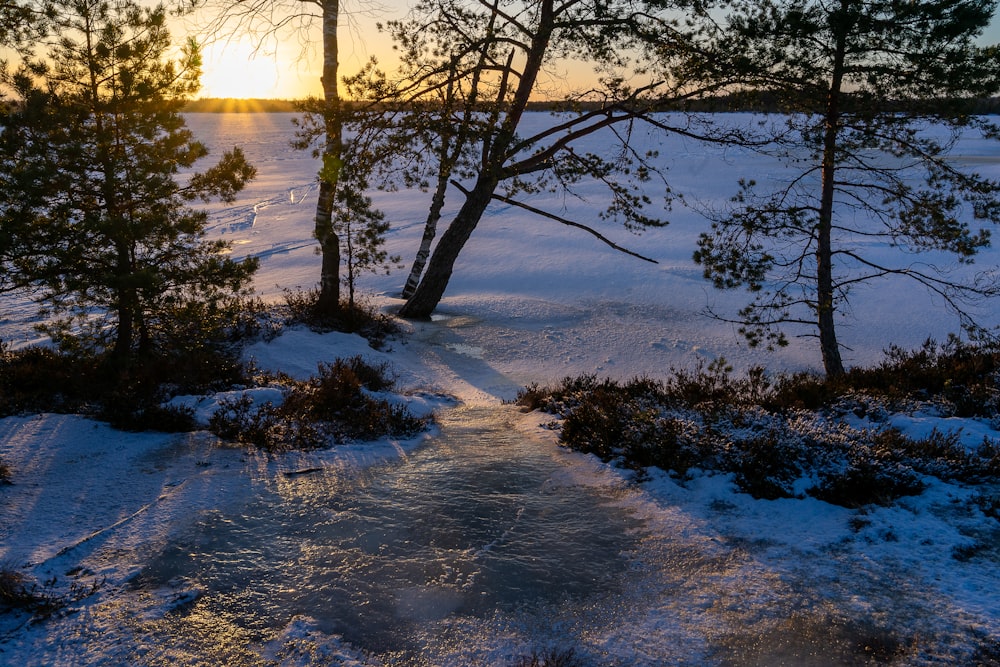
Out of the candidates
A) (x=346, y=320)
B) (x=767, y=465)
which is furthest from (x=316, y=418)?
(x=346, y=320)

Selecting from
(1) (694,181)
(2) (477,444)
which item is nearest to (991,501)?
(2) (477,444)

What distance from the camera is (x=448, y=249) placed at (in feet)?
47.2

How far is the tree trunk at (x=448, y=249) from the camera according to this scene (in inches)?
543

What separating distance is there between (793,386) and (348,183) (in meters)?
9.23

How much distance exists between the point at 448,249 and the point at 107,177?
7988 mm

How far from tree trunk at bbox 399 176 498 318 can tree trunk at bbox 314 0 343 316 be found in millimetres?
2229

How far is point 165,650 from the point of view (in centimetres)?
347

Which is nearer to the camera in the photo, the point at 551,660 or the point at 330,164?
the point at 551,660

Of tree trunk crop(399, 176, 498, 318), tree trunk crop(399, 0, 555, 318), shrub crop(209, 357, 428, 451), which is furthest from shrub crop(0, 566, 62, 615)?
tree trunk crop(399, 176, 498, 318)

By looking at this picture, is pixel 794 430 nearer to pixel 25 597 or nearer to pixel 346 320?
pixel 25 597

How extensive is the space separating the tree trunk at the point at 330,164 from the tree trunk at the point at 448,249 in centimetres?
223

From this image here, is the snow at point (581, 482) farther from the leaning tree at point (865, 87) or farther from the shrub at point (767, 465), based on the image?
the leaning tree at point (865, 87)

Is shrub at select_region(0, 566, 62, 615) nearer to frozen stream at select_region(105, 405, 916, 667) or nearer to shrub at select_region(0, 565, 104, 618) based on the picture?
shrub at select_region(0, 565, 104, 618)

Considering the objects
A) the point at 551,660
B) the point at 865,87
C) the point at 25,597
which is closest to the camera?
the point at 551,660
